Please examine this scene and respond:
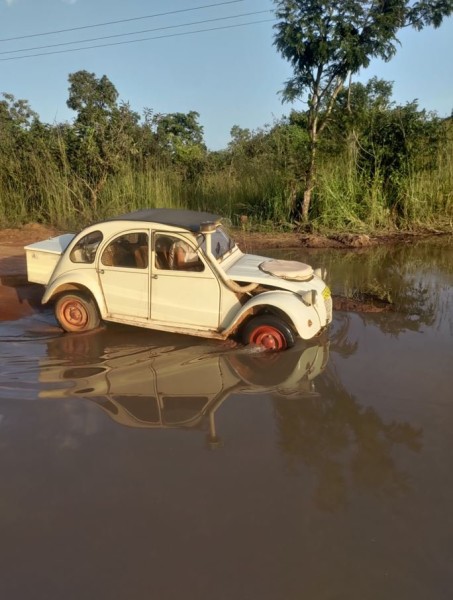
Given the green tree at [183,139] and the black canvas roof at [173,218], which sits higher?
the green tree at [183,139]

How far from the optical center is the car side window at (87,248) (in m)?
6.51

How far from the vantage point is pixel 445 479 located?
355cm

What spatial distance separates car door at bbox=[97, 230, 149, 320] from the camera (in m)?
6.20

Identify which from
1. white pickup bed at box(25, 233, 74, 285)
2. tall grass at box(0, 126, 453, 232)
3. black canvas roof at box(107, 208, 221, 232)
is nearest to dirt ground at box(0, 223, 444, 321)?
tall grass at box(0, 126, 453, 232)

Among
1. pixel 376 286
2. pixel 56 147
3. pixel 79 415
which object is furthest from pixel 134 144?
pixel 79 415

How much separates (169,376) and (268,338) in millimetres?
1297

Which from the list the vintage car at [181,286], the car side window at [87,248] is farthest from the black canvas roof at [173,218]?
the car side window at [87,248]

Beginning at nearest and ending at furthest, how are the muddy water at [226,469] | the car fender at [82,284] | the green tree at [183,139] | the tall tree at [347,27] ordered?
the muddy water at [226,469] → the car fender at [82,284] → the tall tree at [347,27] → the green tree at [183,139]

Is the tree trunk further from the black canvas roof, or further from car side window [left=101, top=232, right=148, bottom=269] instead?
car side window [left=101, top=232, right=148, bottom=269]

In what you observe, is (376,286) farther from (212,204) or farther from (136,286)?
(212,204)

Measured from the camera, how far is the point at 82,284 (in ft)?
21.2

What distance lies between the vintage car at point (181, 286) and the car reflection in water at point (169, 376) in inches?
11.1

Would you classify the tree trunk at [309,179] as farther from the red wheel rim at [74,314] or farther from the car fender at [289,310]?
the red wheel rim at [74,314]

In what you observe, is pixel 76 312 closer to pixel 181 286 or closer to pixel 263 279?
pixel 181 286
